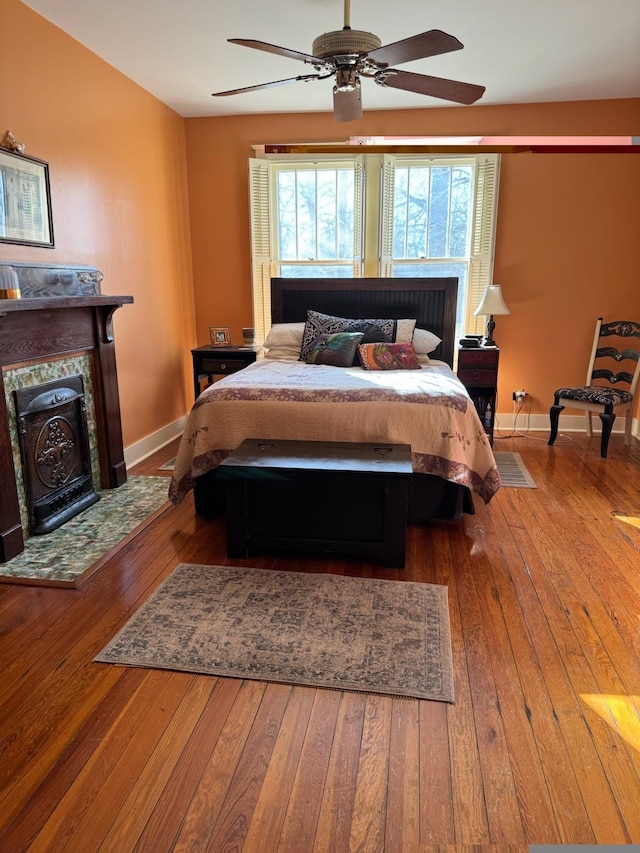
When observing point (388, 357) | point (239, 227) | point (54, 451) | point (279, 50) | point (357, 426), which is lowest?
point (54, 451)

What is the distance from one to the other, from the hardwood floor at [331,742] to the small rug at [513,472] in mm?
1276

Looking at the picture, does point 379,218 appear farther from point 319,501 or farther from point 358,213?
point 319,501

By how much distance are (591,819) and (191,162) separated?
526cm

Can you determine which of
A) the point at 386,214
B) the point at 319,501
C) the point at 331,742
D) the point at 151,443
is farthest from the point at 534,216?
the point at 331,742

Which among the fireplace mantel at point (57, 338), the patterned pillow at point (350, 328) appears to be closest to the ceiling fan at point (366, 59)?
the fireplace mantel at point (57, 338)

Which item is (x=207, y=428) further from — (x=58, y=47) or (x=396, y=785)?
(x=58, y=47)

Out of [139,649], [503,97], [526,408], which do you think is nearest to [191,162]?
[503,97]

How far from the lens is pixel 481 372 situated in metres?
4.57

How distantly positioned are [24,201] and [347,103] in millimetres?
1764

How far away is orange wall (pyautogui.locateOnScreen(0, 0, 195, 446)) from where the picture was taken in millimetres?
3010

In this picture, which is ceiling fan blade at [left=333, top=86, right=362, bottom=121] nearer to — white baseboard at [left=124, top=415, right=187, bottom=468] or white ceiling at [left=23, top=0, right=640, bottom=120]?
white ceiling at [left=23, top=0, right=640, bottom=120]

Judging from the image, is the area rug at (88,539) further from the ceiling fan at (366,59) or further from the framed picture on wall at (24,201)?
the ceiling fan at (366,59)

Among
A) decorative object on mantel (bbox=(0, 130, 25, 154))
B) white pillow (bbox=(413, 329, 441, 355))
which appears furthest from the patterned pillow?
decorative object on mantel (bbox=(0, 130, 25, 154))

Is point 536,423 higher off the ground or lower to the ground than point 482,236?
lower
